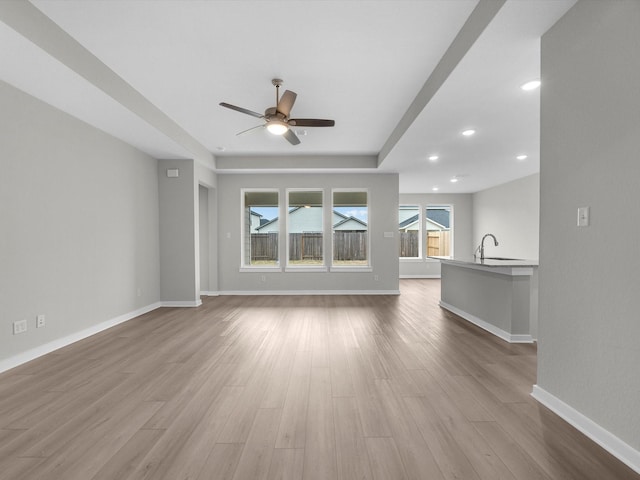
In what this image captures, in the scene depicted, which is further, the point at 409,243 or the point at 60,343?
the point at 409,243

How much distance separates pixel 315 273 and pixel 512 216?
527 centimetres

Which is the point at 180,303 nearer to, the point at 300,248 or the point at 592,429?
the point at 300,248

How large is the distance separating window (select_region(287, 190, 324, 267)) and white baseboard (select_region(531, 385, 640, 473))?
519 cm

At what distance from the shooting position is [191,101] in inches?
153

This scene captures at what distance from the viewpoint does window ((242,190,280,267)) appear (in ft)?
23.3

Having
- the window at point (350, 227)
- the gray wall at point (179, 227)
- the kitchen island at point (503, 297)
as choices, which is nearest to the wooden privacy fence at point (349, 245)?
the window at point (350, 227)

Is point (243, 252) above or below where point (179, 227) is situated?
below

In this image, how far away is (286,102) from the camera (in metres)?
3.25

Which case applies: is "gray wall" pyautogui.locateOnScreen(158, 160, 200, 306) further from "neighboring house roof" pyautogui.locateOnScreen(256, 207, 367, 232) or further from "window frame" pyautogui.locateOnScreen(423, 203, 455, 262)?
"window frame" pyautogui.locateOnScreen(423, 203, 455, 262)

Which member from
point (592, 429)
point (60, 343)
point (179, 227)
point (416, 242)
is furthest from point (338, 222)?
point (592, 429)

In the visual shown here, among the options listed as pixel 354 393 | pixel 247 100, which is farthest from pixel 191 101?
pixel 354 393

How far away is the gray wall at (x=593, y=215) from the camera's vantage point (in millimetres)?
1564

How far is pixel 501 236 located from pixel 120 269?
28.8ft

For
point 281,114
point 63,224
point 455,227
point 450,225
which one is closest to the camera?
point 281,114
